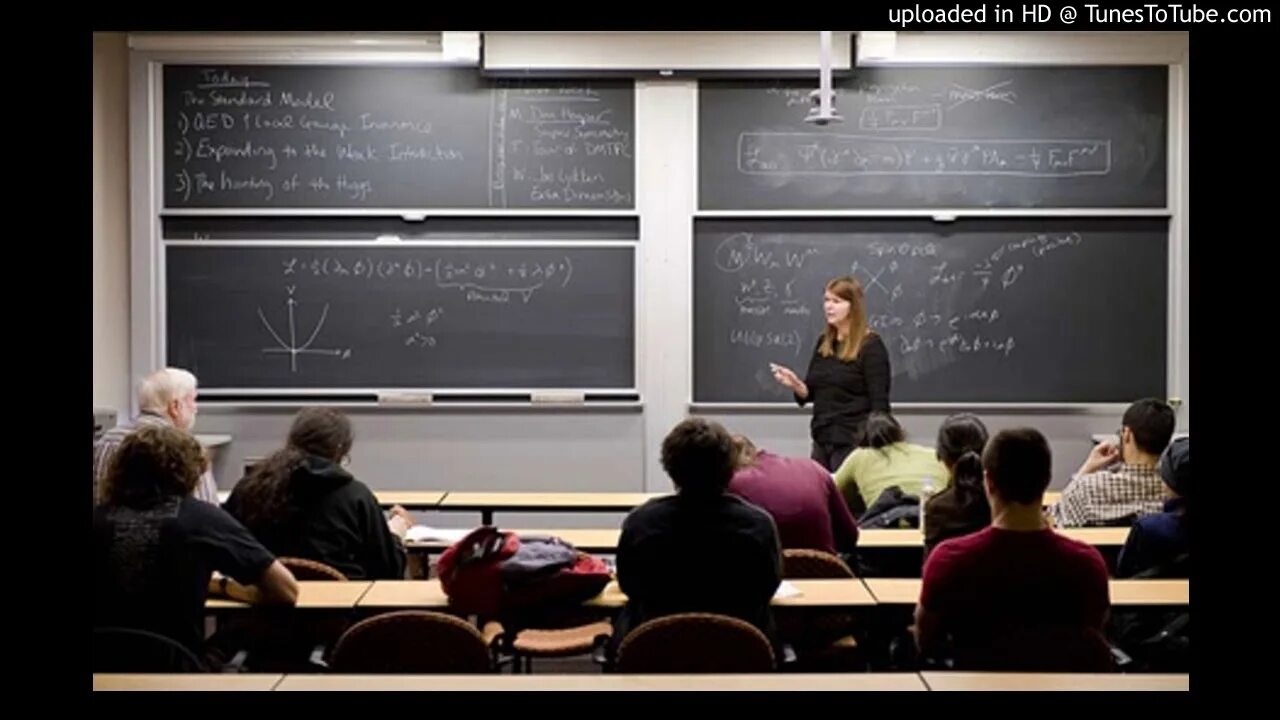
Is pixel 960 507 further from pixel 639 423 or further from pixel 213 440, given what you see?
pixel 213 440

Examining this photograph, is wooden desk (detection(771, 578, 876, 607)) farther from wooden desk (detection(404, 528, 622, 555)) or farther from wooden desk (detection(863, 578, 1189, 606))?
wooden desk (detection(404, 528, 622, 555))

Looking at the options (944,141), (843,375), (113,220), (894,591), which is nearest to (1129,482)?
(894,591)

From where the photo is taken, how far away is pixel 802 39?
22.6 feet

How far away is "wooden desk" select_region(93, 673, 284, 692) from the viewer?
96.3 inches

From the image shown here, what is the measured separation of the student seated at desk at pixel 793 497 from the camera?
4328mm

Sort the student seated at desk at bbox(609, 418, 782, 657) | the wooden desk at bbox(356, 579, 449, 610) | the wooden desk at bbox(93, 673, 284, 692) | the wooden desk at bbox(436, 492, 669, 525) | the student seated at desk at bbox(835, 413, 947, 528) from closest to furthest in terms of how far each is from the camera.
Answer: the wooden desk at bbox(93, 673, 284, 692)
the student seated at desk at bbox(609, 418, 782, 657)
the wooden desk at bbox(356, 579, 449, 610)
the student seated at desk at bbox(835, 413, 947, 528)
the wooden desk at bbox(436, 492, 669, 525)

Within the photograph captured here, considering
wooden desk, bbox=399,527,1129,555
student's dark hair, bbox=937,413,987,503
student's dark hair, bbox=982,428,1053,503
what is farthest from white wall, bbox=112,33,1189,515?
student's dark hair, bbox=982,428,1053,503

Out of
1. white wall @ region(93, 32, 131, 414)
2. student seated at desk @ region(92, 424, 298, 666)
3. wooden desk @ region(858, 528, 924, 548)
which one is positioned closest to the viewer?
student seated at desk @ region(92, 424, 298, 666)

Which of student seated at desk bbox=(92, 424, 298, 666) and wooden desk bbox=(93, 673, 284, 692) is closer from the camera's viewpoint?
wooden desk bbox=(93, 673, 284, 692)

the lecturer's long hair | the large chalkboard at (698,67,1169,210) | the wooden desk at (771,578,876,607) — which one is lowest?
the wooden desk at (771,578,876,607)

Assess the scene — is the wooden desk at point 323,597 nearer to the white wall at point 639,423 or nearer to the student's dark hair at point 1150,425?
the student's dark hair at point 1150,425

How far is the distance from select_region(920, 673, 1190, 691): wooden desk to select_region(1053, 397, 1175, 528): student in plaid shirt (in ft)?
6.42
